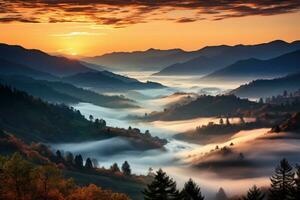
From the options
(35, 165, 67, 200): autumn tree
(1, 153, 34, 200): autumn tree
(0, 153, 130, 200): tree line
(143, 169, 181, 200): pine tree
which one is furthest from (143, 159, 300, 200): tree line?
(1, 153, 34, 200): autumn tree

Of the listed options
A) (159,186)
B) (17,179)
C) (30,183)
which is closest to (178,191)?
(159,186)

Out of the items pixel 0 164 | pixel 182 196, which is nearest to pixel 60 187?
pixel 0 164

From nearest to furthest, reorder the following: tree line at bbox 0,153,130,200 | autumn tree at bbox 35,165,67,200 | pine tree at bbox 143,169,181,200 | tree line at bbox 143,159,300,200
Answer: pine tree at bbox 143,169,181,200
tree line at bbox 143,159,300,200
tree line at bbox 0,153,130,200
autumn tree at bbox 35,165,67,200

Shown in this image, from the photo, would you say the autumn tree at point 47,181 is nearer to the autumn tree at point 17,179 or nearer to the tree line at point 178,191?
the autumn tree at point 17,179

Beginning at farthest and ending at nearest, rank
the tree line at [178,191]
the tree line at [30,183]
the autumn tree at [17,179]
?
the tree line at [30,183]
the autumn tree at [17,179]
the tree line at [178,191]

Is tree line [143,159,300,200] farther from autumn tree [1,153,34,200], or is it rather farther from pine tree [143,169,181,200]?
autumn tree [1,153,34,200]

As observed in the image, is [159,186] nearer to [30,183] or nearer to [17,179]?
[17,179]

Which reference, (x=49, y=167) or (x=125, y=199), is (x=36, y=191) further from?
(x=125, y=199)

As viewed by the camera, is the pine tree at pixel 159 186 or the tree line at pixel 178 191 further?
the tree line at pixel 178 191

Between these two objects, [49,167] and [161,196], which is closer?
[161,196]

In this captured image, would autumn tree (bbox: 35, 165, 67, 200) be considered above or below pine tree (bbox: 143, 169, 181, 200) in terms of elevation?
above

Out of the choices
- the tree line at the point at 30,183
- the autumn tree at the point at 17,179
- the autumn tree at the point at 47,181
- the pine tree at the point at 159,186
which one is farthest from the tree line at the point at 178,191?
the autumn tree at the point at 17,179
